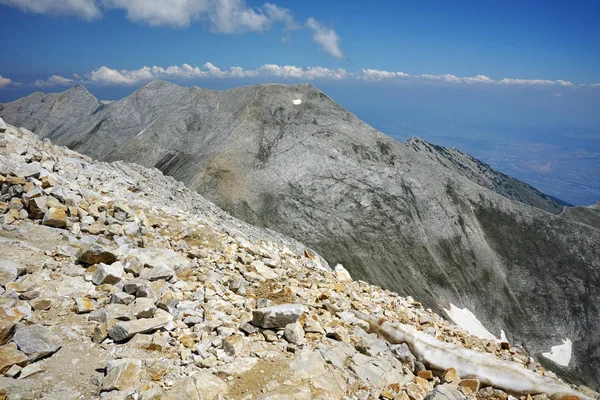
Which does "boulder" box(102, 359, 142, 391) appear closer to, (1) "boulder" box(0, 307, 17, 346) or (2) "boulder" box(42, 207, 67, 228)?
(1) "boulder" box(0, 307, 17, 346)

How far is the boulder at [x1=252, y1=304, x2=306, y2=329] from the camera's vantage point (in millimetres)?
9117

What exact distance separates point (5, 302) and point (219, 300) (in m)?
4.95

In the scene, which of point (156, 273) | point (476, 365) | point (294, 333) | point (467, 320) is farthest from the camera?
point (467, 320)

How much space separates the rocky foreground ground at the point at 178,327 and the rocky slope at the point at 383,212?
52235 mm

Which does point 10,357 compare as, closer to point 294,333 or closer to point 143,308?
point 143,308

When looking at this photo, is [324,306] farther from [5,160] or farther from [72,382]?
[5,160]

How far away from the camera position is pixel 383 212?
2872 inches

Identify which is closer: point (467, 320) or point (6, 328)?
point (6, 328)

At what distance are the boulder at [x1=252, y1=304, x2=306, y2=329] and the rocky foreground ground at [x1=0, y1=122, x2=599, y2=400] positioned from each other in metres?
0.03

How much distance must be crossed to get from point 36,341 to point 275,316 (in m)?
5.22

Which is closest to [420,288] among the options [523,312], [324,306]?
[523,312]

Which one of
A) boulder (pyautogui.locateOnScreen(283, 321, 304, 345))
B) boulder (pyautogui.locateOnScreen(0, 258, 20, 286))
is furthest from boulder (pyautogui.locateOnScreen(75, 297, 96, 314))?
boulder (pyautogui.locateOnScreen(283, 321, 304, 345))

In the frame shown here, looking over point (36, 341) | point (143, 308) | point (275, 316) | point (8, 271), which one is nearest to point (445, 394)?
point (275, 316)

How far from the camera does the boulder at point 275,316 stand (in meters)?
9.12
